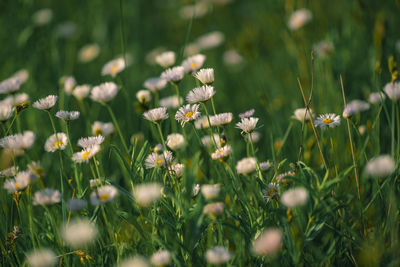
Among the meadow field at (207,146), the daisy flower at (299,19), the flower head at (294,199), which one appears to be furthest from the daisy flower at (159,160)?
the daisy flower at (299,19)

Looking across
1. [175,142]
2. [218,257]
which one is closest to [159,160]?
[175,142]

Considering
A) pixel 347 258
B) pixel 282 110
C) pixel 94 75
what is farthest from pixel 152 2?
pixel 347 258

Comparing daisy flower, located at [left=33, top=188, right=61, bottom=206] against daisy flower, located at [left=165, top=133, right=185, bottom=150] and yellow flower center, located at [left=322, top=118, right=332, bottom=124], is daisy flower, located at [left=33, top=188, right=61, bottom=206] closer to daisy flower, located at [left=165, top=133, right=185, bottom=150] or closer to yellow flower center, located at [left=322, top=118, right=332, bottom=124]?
daisy flower, located at [left=165, top=133, right=185, bottom=150]

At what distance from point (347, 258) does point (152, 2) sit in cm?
441

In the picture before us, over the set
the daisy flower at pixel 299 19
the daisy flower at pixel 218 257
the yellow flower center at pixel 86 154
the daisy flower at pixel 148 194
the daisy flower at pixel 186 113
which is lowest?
the daisy flower at pixel 218 257

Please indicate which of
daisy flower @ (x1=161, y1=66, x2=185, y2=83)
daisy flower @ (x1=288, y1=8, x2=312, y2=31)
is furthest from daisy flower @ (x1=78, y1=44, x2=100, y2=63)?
daisy flower @ (x1=161, y1=66, x2=185, y2=83)

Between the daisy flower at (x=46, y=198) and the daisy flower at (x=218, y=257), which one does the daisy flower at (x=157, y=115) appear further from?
the daisy flower at (x=218, y=257)

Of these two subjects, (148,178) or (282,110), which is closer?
(148,178)

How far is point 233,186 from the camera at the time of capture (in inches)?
45.4

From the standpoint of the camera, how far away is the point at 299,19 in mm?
2664

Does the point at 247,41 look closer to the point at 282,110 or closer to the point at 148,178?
the point at 282,110

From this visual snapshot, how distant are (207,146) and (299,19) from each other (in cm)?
169

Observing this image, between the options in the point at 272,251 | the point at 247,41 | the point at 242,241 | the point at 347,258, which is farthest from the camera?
the point at 247,41

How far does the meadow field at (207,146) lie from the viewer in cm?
103
